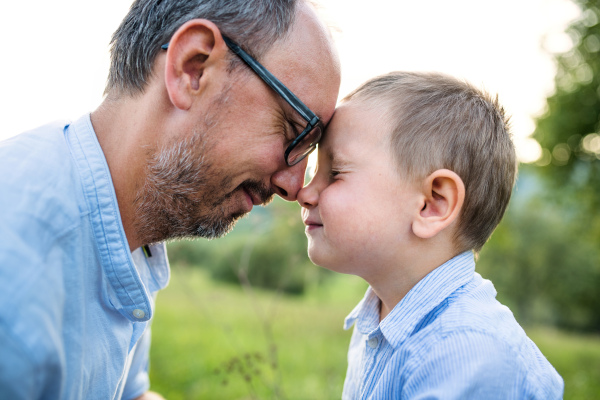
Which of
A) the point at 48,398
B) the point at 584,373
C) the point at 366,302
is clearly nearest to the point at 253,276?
the point at 584,373

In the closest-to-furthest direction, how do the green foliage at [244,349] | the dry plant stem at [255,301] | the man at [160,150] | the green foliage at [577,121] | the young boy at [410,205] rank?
1. the man at [160,150]
2. the young boy at [410,205]
3. the dry plant stem at [255,301]
4. the green foliage at [244,349]
5. the green foliage at [577,121]

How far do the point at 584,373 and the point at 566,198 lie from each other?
4906mm

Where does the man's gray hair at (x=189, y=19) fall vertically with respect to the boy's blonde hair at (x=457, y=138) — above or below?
above

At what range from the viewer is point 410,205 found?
6.52ft

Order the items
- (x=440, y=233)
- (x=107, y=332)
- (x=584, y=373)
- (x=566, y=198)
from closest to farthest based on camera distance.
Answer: (x=107, y=332) < (x=440, y=233) < (x=584, y=373) < (x=566, y=198)

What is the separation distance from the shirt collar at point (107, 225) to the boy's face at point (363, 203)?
78 cm

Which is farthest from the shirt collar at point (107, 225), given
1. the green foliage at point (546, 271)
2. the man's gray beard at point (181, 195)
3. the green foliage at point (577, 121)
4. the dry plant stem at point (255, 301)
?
the green foliage at point (546, 271)

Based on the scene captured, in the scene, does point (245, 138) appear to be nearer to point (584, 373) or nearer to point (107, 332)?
point (107, 332)

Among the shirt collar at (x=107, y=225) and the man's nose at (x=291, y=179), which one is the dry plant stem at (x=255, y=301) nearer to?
the man's nose at (x=291, y=179)

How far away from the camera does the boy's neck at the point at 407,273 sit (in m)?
2.03

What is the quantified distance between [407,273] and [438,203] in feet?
1.08

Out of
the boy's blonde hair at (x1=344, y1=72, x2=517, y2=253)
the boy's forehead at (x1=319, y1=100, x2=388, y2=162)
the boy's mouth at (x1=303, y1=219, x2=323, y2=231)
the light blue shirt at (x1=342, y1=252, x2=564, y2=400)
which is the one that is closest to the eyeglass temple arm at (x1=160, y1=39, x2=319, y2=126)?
the boy's forehead at (x1=319, y1=100, x2=388, y2=162)

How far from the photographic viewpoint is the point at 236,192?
2.19 meters

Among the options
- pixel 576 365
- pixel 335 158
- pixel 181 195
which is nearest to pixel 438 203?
pixel 335 158
